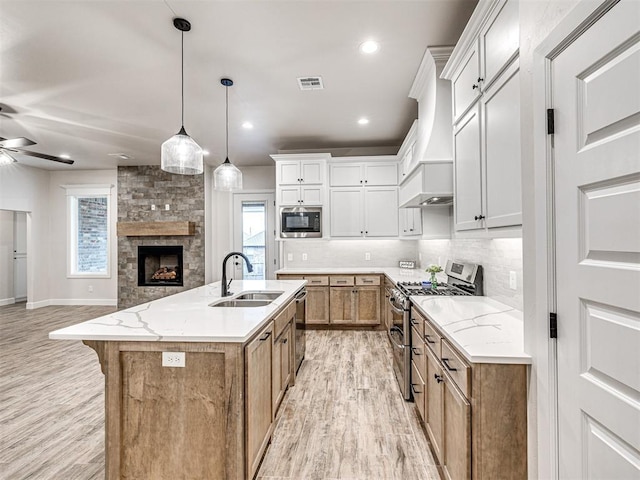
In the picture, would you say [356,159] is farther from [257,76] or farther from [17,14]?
[17,14]

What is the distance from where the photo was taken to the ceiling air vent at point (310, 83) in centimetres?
315

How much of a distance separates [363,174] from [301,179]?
991 millimetres

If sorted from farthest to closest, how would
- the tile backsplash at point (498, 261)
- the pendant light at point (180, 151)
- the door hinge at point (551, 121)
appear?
the pendant light at point (180, 151) < the tile backsplash at point (498, 261) < the door hinge at point (551, 121)

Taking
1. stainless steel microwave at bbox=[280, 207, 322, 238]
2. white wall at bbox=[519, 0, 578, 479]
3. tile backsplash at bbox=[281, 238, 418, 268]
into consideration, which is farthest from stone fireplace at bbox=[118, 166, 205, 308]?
white wall at bbox=[519, 0, 578, 479]

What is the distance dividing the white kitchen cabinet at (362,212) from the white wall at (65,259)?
5.10m

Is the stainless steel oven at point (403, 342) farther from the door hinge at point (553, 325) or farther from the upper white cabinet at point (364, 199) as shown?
the upper white cabinet at point (364, 199)

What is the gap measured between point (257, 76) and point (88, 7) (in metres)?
1.32

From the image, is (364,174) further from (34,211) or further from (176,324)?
(34,211)

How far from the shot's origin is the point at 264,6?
216 cm

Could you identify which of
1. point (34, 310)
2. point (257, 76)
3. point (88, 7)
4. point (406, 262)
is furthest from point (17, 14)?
point (34, 310)

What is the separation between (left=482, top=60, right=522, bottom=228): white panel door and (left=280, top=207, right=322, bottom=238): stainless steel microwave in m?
3.36

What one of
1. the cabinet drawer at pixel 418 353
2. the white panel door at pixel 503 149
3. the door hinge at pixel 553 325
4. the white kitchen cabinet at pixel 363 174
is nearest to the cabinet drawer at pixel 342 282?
the white kitchen cabinet at pixel 363 174

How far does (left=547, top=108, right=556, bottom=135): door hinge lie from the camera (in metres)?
1.18

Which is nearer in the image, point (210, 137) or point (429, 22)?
point (429, 22)
